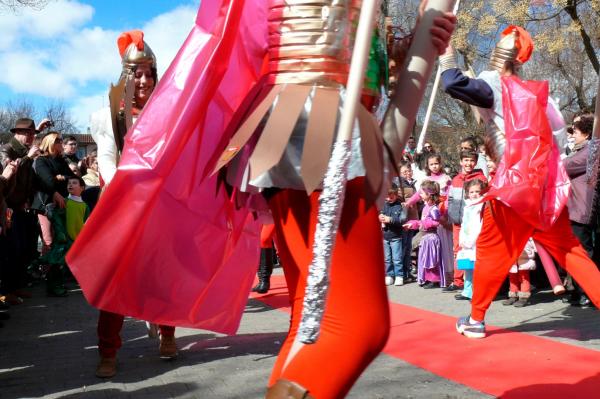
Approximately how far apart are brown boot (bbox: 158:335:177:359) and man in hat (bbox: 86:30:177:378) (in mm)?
357

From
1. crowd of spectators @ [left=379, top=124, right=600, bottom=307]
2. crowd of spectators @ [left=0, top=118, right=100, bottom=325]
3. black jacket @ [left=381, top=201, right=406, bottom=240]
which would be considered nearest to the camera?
crowd of spectators @ [left=379, top=124, right=600, bottom=307]

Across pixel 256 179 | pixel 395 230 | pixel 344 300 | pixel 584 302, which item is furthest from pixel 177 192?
pixel 395 230

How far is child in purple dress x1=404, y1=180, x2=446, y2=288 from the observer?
8141 mm

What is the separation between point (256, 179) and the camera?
168 cm

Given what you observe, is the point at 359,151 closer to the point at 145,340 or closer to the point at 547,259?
the point at 145,340

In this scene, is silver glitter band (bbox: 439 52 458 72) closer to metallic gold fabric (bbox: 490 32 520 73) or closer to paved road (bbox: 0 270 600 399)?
metallic gold fabric (bbox: 490 32 520 73)

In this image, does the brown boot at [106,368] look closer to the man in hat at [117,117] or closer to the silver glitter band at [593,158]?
the man in hat at [117,117]

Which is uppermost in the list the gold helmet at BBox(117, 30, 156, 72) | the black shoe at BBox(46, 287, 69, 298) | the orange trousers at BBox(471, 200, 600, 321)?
the gold helmet at BBox(117, 30, 156, 72)

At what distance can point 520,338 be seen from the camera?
15.8 feet

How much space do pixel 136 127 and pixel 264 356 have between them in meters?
2.67

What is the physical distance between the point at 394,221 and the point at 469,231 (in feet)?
4.85

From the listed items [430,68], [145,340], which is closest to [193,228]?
[430,68]

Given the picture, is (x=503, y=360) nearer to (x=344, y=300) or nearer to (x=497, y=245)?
(x=497, y=245)

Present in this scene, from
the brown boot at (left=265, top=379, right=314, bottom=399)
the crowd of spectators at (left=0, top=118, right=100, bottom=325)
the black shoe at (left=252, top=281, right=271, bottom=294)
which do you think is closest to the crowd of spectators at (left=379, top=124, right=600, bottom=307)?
the black shoe at (left=252, top=281, right=271, bottom=294)
